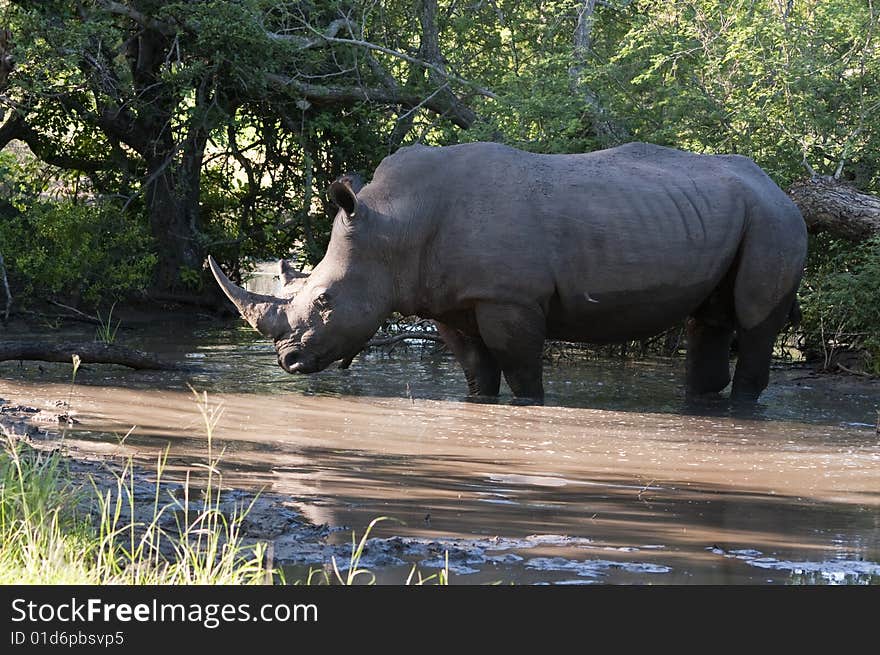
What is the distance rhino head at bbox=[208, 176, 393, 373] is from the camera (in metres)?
8.68

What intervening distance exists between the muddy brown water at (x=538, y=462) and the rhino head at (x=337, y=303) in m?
0.39

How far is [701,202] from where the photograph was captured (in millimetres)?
9281

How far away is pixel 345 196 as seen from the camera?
8617 mm

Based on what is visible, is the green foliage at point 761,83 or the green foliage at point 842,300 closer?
the green foliage at point 842,300

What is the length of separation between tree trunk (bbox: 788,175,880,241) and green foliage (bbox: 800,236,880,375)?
0.50 feet

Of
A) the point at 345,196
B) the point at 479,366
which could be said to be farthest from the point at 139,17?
the point at 479,366

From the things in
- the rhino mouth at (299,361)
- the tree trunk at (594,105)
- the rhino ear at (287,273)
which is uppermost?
the tree trunk at (594,105)

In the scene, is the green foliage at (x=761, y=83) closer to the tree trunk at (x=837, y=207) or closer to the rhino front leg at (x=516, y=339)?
the tree trunk at (x=837, y=207)

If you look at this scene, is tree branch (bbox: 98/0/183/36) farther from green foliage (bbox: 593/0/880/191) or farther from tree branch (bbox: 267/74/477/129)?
green foliage (bbox: 593/0/880/191)

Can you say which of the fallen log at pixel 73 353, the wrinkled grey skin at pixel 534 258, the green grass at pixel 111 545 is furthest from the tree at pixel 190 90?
the green grass at pixel 111 545

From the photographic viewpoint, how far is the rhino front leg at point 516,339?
8688mm

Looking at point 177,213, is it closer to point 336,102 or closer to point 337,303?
point 336,102

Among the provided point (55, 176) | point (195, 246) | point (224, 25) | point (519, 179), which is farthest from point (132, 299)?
point (519, 179)

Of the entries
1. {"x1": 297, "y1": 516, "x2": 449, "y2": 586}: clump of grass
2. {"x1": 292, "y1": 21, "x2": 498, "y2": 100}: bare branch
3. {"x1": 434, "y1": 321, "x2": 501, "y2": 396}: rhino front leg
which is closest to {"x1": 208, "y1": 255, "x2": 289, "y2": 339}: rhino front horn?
{"x1": 434, "y1": 321, "x2": 501, "y2": 396}: rhino front leg
